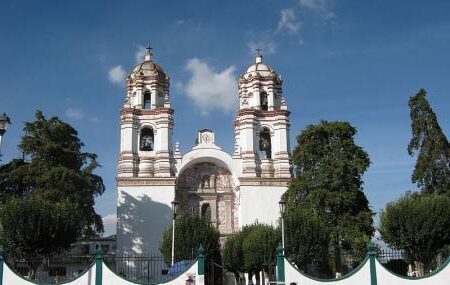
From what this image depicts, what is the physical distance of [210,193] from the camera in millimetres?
41781

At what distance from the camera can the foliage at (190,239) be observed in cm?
3184

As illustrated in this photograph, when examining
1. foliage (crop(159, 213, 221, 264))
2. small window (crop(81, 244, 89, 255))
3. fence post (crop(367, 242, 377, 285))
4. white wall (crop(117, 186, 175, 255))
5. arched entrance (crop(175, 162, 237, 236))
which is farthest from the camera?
small window (crop(81, 244, 89, 255))

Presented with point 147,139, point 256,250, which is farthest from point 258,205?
point 147,139

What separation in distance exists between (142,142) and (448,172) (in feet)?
68.0

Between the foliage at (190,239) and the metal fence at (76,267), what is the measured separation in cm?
86

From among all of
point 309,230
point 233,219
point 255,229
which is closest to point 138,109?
point 233,219

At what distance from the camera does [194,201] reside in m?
41.7

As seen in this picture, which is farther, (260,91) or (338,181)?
(260,91)

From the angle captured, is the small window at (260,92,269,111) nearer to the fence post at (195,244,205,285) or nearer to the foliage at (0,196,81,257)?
the foliage at (0,196,81,257)

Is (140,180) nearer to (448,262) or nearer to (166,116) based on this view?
(166,116)

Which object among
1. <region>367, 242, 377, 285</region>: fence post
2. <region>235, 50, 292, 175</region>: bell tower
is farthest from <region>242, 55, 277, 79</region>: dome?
<region>367, 242, 377, 285</region>: fence post

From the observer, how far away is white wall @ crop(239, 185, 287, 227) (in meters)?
39.8

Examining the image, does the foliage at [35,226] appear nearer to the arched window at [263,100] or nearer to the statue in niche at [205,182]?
the statue in niche at [205,182]

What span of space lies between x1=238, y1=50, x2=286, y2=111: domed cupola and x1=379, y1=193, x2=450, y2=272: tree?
17291 mm
